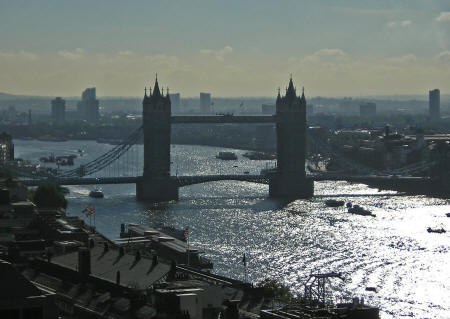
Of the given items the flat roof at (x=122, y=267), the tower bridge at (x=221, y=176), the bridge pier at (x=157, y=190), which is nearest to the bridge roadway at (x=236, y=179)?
the tower bridge at (x=221, y=176)

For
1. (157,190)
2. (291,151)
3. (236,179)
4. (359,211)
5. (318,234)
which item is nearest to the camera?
(318,234)

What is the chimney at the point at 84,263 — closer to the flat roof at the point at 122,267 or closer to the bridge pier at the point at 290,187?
the flat roof at the point at 122,267

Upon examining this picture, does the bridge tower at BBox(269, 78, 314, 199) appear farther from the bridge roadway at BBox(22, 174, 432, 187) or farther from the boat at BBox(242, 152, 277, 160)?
the boat at BBox(242, 152, 277, 160)

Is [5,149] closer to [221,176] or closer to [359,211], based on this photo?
[221,176]

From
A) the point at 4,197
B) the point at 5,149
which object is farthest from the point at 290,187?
the point at 4,197

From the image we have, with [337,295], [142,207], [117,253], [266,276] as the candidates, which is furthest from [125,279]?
[142,207]

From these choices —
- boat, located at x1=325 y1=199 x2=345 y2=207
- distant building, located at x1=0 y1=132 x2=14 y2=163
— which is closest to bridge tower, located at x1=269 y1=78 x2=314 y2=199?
boat, located at x1=325 y1=199 x2=345 y2=207

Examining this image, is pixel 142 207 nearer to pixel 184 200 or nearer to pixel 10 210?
pixel 184 200
